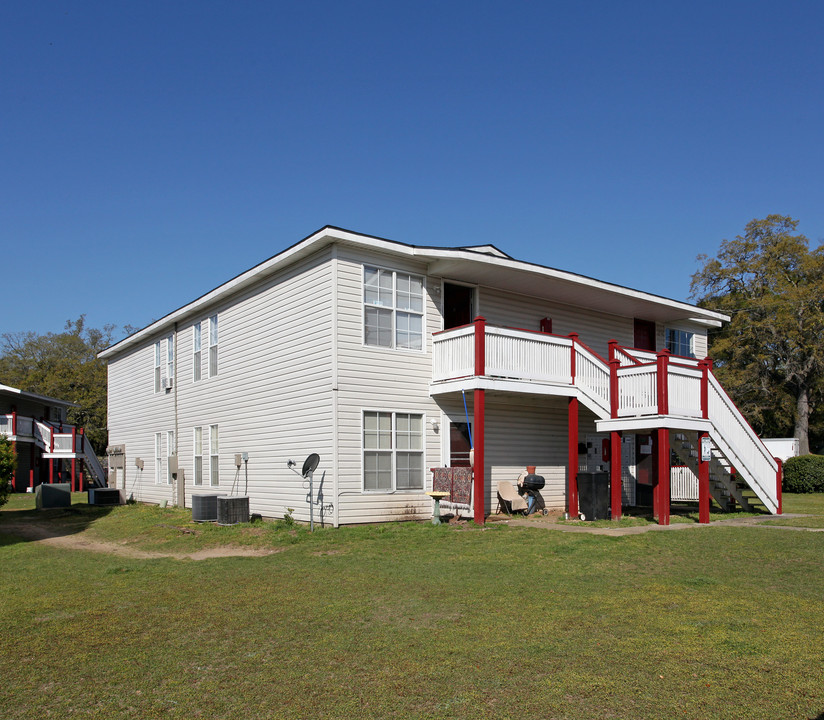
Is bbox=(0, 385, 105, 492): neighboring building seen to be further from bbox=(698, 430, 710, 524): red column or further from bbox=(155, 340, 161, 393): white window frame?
bbox=(698, 430, 710, 524): red column

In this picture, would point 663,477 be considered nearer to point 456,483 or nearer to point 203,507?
point 456,483

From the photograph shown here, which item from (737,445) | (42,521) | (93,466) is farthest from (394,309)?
(93,466)

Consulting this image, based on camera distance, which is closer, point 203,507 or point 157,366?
point 203,507

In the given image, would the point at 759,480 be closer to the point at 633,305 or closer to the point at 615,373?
the point at 615,373

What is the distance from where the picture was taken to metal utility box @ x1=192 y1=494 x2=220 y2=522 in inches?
651

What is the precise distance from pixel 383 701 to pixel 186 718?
1233 millimetres

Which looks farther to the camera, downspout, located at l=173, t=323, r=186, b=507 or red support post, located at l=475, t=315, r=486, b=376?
downspout, located at l=173, t=323, r=186, b=507

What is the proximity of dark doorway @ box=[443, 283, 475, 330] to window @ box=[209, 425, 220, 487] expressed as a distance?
23.3 feet

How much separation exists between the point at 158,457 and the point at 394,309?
38.8 ft

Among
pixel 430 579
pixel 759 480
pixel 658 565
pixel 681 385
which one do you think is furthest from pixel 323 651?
pixel 759 480

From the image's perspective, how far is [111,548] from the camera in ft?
45.1

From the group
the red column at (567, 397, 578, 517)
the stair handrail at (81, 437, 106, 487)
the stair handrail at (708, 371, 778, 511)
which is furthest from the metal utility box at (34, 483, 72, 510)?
the stair handrail at (708, 371, 778, 511)

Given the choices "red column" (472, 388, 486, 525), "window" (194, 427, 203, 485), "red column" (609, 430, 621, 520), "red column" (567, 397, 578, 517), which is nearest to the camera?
"red column" (472, 388, 486, 525)

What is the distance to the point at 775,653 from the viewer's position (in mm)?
5703
